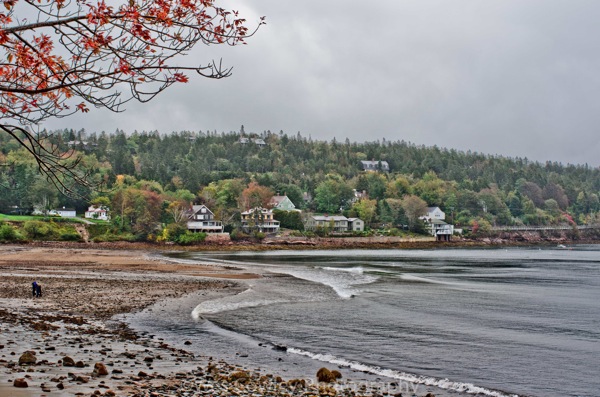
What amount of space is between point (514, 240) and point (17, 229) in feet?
413

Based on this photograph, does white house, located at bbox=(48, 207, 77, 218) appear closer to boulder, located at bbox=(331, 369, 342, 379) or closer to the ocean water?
the ocean water

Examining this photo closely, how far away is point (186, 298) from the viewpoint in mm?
30266

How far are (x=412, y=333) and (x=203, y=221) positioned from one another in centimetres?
10911

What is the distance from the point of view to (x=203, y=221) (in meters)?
128

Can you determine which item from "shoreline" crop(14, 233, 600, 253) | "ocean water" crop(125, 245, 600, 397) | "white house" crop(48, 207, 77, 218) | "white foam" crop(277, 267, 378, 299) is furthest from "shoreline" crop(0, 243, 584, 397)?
"white house" crop(48, 207, 77, 218)

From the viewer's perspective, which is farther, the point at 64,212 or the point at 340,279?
the point at 64,212

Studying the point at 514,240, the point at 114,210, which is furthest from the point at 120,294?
the point at 514,240

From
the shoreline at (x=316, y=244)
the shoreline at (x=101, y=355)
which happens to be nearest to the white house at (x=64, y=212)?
the shoreline at (x=316, y=244)

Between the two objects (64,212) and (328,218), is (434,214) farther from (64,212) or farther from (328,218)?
(64,212)

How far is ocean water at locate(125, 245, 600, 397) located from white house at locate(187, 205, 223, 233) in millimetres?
89547

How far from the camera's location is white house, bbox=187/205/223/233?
127094 mm

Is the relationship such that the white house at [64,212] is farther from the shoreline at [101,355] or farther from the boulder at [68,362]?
the boulder at [68,362]

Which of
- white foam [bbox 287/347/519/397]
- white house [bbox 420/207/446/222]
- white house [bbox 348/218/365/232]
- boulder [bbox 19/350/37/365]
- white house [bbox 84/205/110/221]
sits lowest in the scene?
white foam [bbox 287/347/519/397]

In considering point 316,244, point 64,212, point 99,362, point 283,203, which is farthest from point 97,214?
point 99,362
